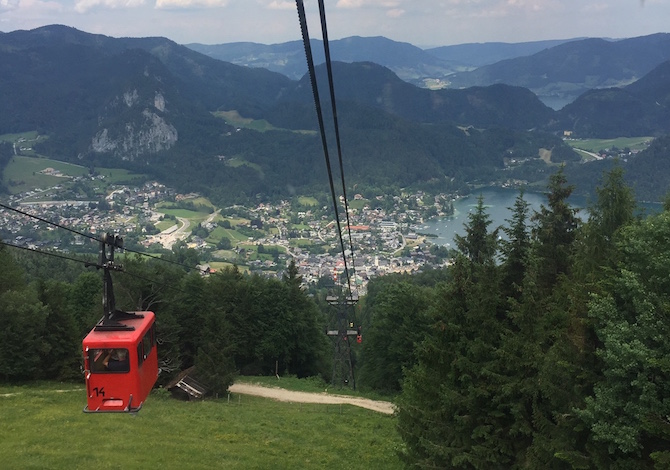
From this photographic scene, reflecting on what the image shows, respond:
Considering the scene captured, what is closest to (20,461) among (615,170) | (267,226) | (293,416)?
(293,416)

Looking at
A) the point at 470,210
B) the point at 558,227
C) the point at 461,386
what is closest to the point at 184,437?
the point at 461,386

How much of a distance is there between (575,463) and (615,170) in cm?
1187

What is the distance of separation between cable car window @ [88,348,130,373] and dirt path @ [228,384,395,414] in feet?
57.8

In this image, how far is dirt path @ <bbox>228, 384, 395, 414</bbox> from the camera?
2887cm

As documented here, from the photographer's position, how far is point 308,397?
30.6 metres

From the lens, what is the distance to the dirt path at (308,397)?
28872 millimetres

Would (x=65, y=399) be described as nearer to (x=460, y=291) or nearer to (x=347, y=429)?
(x=347, y=429)

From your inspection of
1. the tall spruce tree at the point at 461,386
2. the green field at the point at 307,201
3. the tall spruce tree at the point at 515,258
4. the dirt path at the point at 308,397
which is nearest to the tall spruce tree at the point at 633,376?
the tall spruce tree at the point at 461,386

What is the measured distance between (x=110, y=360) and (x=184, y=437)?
296 inches

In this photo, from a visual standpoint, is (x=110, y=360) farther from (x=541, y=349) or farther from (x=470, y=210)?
(x=470, y=210)

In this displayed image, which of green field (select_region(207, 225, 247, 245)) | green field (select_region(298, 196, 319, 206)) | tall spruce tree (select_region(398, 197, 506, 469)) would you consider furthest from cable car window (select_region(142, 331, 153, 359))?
green field (select_region(298, 196, 319, 206))

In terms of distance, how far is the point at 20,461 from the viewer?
49.9 feet

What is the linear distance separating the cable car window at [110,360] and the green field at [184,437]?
4758mm

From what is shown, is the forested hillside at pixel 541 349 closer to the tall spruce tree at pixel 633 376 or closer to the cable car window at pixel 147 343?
the tall spruce tree at pixel 633 376
